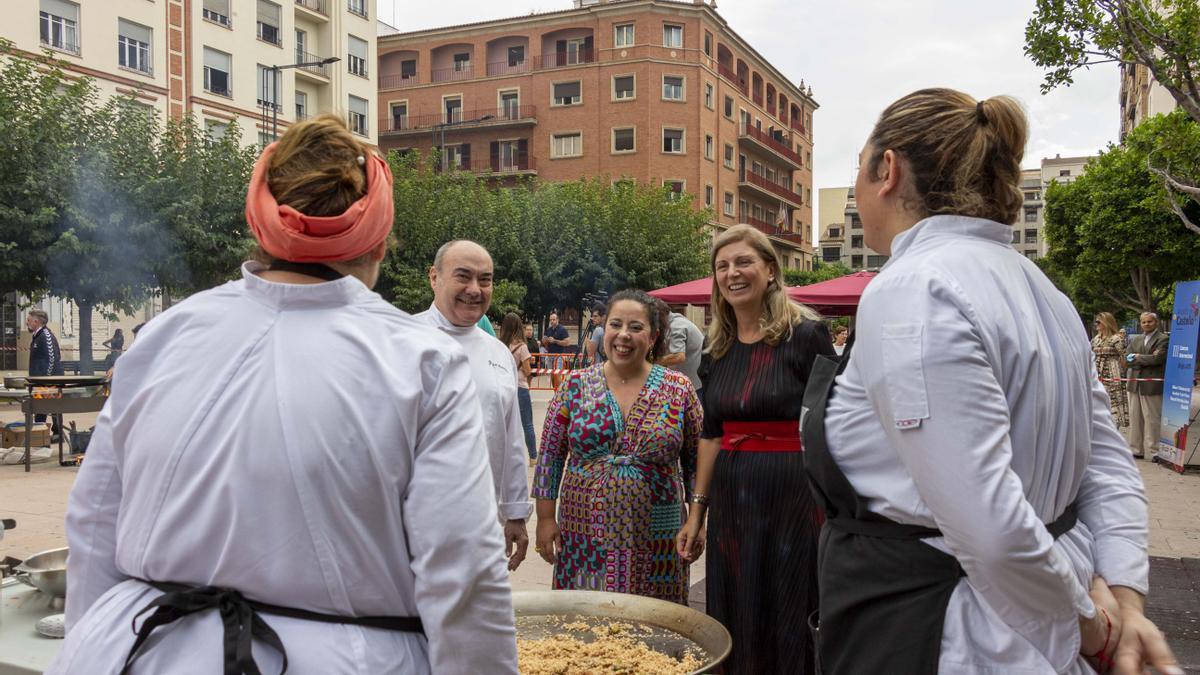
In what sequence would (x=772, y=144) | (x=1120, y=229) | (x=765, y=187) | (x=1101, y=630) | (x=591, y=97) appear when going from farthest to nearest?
(x=772, y=144)
(x=765, y=187)
(x=591, y=97)
(x=1120, y=229)
(x=1101, y=630)

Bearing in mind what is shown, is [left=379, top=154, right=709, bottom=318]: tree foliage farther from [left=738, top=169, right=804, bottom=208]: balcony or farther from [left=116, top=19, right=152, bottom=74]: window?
[left=738, top=169, right=804, bottom=208]: balcony

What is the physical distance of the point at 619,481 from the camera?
145 inches

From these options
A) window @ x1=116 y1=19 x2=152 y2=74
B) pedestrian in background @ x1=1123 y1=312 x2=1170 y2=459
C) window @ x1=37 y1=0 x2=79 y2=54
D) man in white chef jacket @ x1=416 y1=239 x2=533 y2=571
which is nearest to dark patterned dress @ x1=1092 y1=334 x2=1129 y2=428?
pedestrian in background @ x1=1123 y1=312 x2=1170 y2=459

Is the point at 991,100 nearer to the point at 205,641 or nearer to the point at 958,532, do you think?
the point at 958,532

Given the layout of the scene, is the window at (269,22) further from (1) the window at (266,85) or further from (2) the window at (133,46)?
(2) the window at (133,46)

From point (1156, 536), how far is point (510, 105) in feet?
151

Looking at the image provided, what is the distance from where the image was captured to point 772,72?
5941cm

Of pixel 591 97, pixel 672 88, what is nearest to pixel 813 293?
pixel 672 88

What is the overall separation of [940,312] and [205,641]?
127cm

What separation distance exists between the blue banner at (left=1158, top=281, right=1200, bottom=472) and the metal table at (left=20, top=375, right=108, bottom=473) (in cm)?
1239

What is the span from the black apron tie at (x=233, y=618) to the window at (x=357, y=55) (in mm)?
39031

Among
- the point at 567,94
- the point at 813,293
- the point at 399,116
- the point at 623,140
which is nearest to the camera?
the point at 813,293

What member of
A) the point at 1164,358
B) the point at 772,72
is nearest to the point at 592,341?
the point at 1164,358

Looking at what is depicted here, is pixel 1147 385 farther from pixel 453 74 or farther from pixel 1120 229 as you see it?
pixel 453 74
